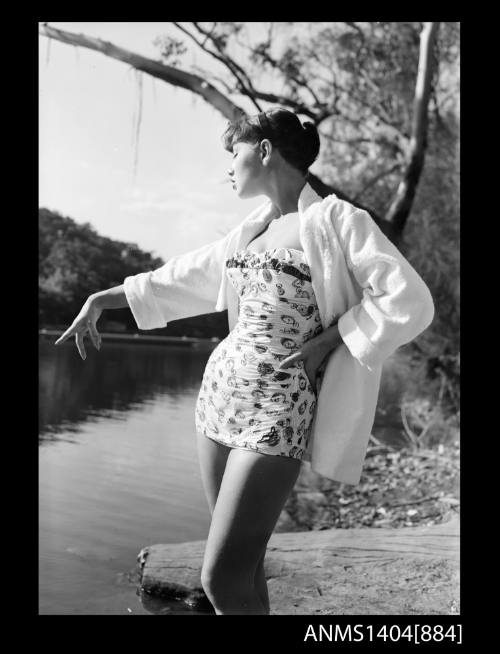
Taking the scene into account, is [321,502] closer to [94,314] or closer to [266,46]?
[266,46]

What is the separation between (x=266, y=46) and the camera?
5027 mm

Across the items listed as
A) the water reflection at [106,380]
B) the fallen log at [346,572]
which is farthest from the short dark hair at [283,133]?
the water reflection at [106,380]

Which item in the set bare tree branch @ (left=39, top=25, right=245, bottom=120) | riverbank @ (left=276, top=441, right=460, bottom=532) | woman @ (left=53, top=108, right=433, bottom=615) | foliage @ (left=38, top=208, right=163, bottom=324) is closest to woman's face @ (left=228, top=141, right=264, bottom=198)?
woman @ (left=53, top=108, right=433, bottom=615)

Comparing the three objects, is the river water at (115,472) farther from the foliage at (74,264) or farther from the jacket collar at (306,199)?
the jacket collar at (306,199)

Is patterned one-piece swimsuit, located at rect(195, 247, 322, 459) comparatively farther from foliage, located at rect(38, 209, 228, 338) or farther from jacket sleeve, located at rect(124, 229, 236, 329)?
foliage, located at rect(38, 209, 228, 338)

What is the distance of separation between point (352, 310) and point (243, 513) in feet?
1.57

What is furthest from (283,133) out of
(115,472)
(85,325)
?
(115,472)

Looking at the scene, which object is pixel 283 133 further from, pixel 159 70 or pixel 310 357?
pixel 159 70

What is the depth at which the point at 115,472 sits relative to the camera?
23.8 ft

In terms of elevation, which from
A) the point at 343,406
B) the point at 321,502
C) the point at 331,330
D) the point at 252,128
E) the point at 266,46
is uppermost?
the point at 266,46

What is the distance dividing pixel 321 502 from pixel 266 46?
12.1ft

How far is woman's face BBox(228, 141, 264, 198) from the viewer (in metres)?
1.70

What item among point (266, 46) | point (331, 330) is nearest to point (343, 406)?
point (331, 330)

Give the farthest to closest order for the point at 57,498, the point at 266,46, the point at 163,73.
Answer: the point at 57,498
the point at 266,46
the point at 163,73
